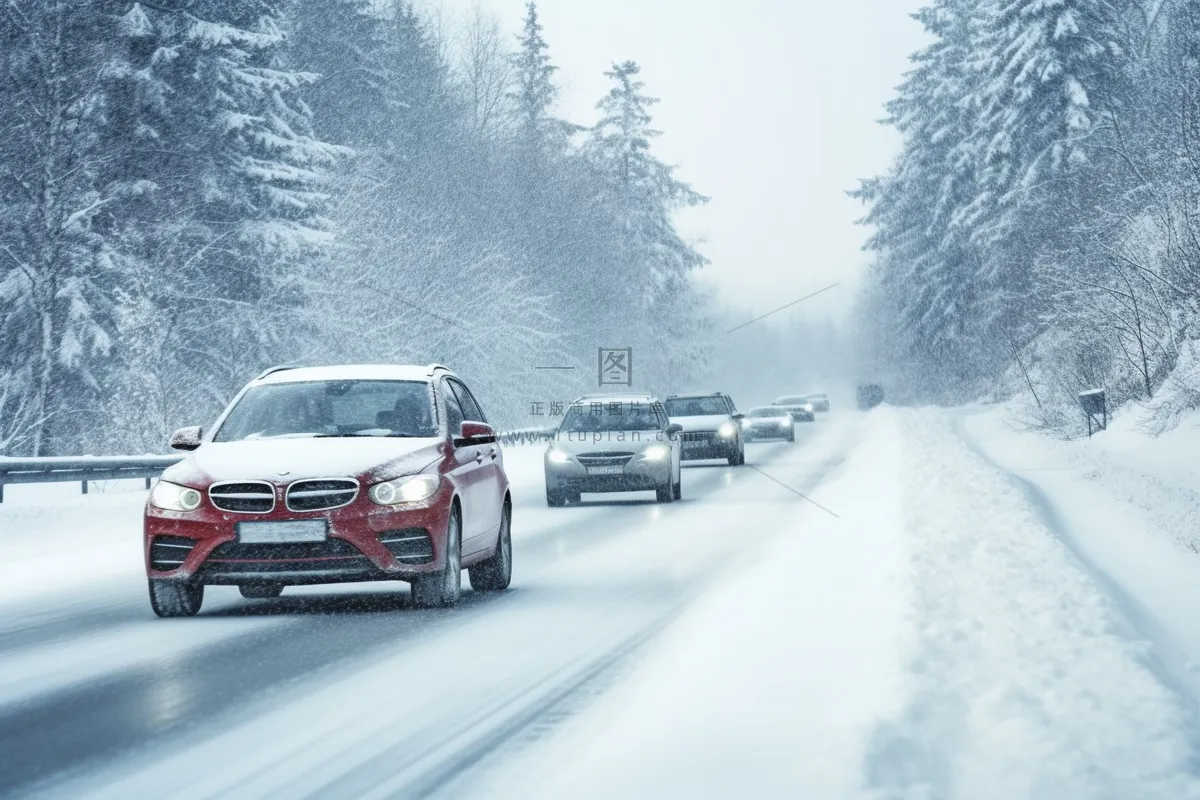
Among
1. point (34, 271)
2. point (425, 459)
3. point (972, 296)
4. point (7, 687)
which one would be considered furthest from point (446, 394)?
point (972, 296)

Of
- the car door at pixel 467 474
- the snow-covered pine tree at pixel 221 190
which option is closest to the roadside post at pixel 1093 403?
the snow-covered pine tree at pixel 221 190

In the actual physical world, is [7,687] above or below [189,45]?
below

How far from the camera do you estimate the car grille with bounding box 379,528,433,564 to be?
1126cm

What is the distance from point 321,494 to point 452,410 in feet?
7.33

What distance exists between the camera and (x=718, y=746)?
659 centimetres

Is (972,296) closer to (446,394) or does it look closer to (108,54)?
(108,54)

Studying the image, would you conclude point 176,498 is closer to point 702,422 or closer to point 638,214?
point 702,422

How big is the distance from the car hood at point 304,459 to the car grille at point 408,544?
404mm

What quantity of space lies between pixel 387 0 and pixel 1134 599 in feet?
202

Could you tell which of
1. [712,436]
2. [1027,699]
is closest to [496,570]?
[1027,699]

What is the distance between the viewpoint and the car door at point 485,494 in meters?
12.7

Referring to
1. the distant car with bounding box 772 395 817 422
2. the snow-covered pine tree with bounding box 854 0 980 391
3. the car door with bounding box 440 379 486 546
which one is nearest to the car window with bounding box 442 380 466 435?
the car door with bounding box 440 379 486 546

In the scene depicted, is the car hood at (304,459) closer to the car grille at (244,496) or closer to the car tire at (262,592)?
the car grille at (244,496)

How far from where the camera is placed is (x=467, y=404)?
48.4ft
